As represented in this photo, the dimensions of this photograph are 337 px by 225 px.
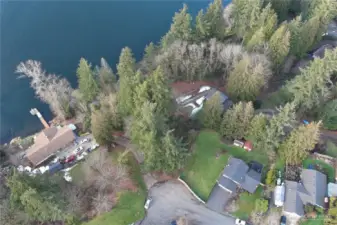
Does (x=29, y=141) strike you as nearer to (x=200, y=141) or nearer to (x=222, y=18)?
(x=200, y=141)

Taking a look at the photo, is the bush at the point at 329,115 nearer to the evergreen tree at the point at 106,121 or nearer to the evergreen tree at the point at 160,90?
the evergreen tree at the point at 160,90

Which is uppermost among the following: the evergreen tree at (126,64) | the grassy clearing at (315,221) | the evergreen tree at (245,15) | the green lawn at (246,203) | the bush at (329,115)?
the evergreen tree at (126,64)

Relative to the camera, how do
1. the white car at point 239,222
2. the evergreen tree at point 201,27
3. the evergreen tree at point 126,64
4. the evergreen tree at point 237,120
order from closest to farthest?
the white car at point 239,222, the evergreen tree at point 237,120, the evergreen tree at point 126,64, the evergreen tree at point 201,27

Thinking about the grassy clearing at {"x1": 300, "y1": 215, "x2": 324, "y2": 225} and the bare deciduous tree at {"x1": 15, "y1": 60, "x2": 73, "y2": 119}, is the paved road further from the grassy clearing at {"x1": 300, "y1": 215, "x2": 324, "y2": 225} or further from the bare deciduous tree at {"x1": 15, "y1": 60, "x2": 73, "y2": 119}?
the bare deciduous tree at {"x1": 15, "y1": 60, "x2": 73, "y2": 119}

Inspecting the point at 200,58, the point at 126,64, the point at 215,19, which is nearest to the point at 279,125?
the point at 200,58

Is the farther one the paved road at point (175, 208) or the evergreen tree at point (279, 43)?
the evergreen tree at point (279, 43)

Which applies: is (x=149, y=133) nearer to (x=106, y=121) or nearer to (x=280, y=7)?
(x=106, y=121)

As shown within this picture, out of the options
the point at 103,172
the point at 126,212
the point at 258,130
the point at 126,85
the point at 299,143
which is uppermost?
the point at 126,85

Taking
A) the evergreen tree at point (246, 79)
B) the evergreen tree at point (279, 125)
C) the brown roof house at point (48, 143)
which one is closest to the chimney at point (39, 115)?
the brown roof house at point (48, 143)
